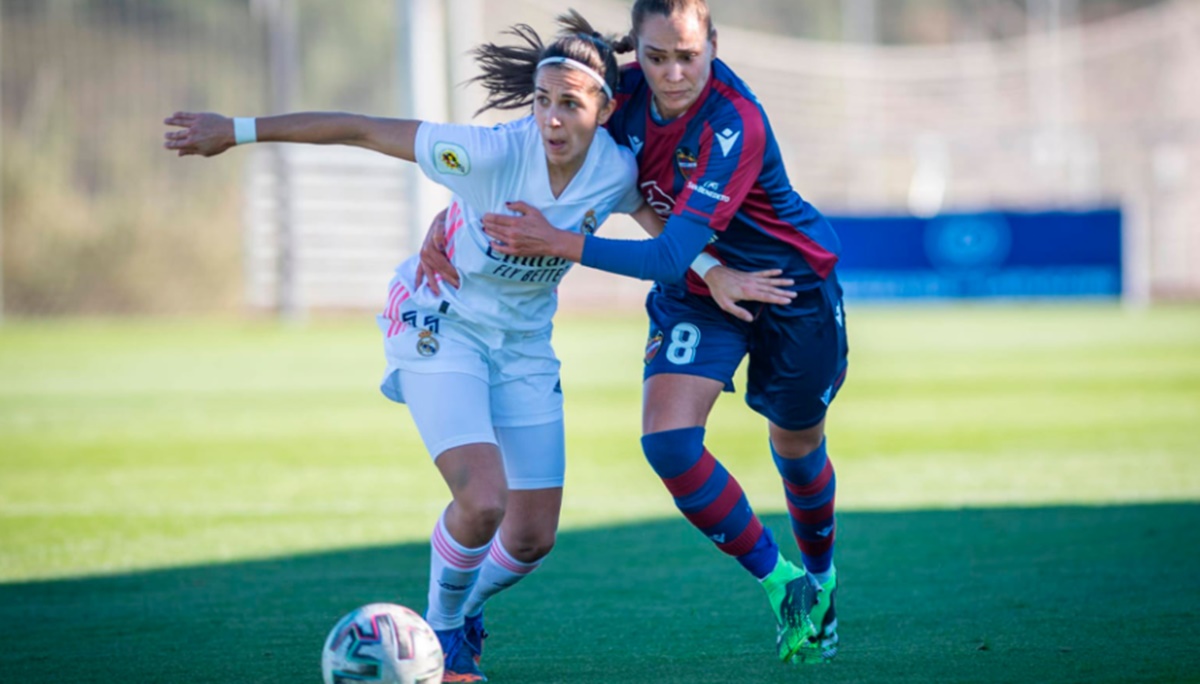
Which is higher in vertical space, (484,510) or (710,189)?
(710,189)

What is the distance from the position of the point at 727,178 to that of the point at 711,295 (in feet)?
1.89

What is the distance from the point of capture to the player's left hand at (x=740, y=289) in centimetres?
527

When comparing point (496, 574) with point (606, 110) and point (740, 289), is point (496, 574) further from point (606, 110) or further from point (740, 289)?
point (606, 110)

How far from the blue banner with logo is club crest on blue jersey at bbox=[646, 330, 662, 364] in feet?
73.2

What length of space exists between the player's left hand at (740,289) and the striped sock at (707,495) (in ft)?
1.52

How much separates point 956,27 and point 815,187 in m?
16.5

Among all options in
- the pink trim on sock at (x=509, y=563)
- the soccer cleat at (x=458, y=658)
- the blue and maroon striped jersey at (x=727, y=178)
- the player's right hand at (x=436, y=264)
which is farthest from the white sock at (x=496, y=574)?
the blue and maroon striped jersey at (x=727, y=178)

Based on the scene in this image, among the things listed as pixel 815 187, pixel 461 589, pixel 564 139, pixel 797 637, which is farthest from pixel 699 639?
pixel 815 187

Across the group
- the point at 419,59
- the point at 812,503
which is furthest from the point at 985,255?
the point at 812,503

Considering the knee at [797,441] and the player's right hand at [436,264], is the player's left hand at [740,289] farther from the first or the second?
the player's right hand at [436,264]

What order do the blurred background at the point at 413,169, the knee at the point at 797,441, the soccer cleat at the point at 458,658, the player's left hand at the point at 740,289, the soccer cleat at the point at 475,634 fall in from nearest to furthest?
the soccer cleat at the point at 458,658, the soccer cleat at the point at 475,634, the player's left hand at the point at 740,289, the knee at the point at 797,441, the blurred background at the point at 413,169

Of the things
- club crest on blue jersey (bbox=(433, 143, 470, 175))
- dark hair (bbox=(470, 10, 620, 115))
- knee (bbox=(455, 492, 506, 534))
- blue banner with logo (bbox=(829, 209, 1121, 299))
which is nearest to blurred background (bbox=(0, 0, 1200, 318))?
blue banner with logo (bbox=(829, 209, 1121, 299))

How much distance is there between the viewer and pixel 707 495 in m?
5.30

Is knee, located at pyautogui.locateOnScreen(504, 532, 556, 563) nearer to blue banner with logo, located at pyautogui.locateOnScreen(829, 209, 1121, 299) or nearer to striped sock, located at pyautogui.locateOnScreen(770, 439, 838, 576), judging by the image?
striped sock, located at pyautogui.locateOnScreen(770, 439, 838, 576)
